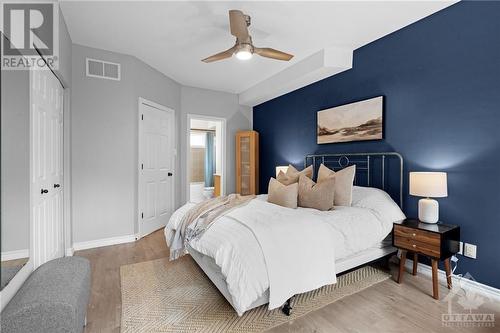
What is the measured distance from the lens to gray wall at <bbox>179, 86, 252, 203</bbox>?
16.5 ft

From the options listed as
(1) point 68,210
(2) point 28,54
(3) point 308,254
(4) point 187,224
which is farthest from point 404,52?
(1) point 68,210

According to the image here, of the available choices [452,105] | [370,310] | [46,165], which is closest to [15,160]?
[46,165]

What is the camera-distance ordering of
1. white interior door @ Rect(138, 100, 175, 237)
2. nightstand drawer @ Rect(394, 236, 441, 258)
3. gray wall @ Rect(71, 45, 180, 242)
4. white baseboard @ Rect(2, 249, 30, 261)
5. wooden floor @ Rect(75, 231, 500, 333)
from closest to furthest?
1. white baseboard @ Rect(2, 249, 30, 261)
2. wooden floor @ Rect(75, 231, 500, 333)
3. nightstand drawer @ Rect(394, 236, 441, 258)
4. gray wall @ Rect(71, 45, 180, 242)
5. white interior door @ Rect(138, 100, 175, 237)

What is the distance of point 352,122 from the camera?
344 cm

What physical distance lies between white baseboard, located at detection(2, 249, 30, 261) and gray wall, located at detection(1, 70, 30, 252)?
2cm

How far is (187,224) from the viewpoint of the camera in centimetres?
254

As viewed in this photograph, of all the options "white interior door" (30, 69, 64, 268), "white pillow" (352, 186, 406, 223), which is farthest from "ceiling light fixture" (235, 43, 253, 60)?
"white pillow" (352, 186, 406, 223)

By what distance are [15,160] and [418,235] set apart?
10.6 ft

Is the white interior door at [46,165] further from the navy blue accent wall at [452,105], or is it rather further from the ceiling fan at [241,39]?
the navy blue accent wall at [452,105]

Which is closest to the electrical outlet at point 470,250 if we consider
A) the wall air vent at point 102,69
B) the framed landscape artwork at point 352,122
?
the framed landscape artwork at point 352,122

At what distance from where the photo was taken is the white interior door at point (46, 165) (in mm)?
1938

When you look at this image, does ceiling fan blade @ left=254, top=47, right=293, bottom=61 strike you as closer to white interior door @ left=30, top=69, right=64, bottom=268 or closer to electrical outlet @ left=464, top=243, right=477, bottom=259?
white interior door @ left=30, top=69, right=64, bottom=268

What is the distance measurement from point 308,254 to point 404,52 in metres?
2.61

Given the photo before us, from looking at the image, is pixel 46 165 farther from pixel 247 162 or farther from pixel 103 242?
pixel 247 162
